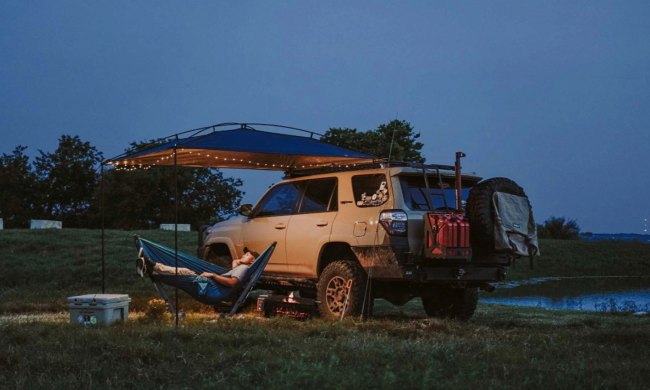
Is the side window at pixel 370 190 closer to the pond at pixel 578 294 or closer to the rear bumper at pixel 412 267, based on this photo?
the rear bumper at pixel 412 267

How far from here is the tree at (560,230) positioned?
44281 mm

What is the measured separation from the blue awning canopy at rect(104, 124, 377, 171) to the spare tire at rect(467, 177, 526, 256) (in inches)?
76.6

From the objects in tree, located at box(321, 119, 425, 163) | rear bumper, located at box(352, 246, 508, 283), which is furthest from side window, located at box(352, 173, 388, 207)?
tree, located at box(321, 119, 425, 163)

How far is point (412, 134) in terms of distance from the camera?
1505 inches

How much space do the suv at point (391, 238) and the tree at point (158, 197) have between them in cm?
3242

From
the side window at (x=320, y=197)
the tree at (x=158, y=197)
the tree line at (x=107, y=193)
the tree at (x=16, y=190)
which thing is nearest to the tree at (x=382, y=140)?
the tree line at (x=107, y=193)

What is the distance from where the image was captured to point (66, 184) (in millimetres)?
47812

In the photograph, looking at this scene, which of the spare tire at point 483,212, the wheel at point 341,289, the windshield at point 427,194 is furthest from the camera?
the wheel at point 341,289

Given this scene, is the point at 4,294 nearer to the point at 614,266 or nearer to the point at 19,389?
the point at 19,389

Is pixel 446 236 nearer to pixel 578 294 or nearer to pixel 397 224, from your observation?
pixel 397 224

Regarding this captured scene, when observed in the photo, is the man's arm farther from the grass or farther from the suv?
→ the grass

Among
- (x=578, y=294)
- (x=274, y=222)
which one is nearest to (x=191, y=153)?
(x=274, y=222)

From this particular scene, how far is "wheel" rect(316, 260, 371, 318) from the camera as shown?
30.9 ft

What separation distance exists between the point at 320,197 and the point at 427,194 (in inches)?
61.2
